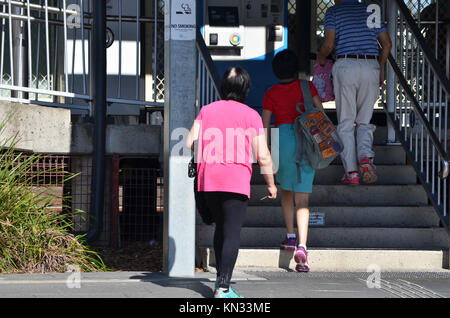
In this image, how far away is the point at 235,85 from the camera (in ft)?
17.5

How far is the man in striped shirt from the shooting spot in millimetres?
7367

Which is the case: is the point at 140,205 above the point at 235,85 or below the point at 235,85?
below

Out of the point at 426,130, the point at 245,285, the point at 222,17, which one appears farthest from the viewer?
the point at 222,17

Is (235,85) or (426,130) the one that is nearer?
(235,85)

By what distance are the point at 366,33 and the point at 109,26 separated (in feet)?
14.9

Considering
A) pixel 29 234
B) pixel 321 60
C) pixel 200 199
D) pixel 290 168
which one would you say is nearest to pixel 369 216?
pixel 290 168

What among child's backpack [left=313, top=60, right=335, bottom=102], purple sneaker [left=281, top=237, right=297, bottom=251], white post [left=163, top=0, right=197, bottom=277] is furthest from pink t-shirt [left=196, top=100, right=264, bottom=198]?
child's backpack [left=313, top=60, right=335, bottom=102]

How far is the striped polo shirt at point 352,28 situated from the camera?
7.37 metres

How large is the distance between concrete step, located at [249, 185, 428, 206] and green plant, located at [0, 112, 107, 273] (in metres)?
1.76

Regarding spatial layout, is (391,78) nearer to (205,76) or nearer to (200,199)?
(205,76)

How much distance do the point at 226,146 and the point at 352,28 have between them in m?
2.75

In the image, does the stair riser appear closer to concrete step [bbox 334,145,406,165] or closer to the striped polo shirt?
concrete step [bbox 334,145,406,165]

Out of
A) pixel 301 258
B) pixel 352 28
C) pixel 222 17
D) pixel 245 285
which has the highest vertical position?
pixel 222 17
